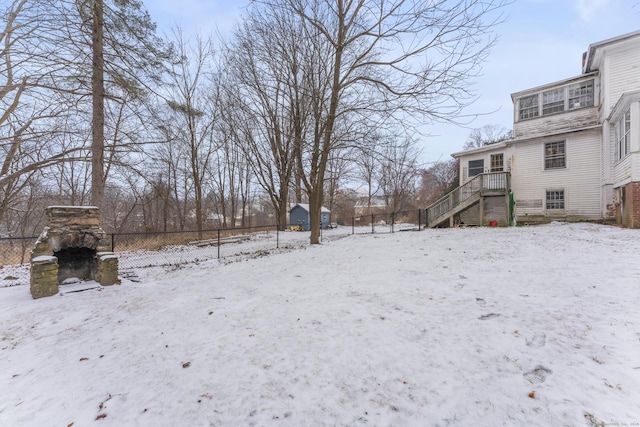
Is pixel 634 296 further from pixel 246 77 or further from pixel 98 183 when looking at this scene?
pixel 246 77

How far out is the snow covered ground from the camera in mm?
1865

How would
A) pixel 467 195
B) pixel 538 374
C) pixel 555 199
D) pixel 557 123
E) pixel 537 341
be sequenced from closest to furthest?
1. pixel 538 374
2. pixel 537 341
3. pixel 555 199
4. pixel 557 123
5. pixel 467 195

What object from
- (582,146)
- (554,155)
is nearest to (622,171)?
(582,146)

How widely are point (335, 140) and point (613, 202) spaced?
1172 cm

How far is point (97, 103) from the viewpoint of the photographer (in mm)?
7238

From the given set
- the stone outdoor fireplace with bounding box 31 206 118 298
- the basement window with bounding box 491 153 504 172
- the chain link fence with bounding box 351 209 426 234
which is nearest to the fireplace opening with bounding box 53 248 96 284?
the stone outdoor fireplace with bounding box 31 206 118 298

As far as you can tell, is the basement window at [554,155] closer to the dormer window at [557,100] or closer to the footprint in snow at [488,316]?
the dormer window at [557,100]

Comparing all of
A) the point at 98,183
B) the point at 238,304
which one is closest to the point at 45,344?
the point at 238,304

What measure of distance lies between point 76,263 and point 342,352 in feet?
21.2

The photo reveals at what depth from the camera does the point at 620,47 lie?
1028 centimetres

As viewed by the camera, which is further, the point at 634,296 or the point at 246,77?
the point at 246,77

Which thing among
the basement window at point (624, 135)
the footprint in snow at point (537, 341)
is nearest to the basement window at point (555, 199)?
the basement window at point (624, 135)

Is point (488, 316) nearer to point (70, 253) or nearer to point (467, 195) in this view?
point (70, 253)

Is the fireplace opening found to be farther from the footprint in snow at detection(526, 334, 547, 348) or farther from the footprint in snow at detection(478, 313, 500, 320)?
the footprint in snow at detection(526, 334, 547, 348)
